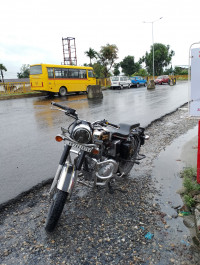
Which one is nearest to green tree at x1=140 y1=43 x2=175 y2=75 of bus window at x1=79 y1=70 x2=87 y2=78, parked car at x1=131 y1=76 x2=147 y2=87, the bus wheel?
parked car at x1=131 y1=76 x2=147 y2=87

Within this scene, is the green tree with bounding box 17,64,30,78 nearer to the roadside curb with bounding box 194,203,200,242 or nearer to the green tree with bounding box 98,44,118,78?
the green tree with bounding box 98,44,118,78

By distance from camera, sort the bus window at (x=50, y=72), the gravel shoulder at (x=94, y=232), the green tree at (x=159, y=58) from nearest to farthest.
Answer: the gravel shoulder at (x=94, y=232), the bus window at (x=50, y=72), the green tree at (x=159, y=58)

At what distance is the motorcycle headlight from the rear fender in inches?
12.7

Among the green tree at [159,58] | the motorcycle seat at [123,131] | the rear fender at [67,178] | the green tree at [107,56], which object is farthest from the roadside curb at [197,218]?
the green tree at [159,58]

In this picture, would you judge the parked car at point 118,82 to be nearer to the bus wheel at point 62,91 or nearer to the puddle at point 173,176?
the bus wheel at point 62,91

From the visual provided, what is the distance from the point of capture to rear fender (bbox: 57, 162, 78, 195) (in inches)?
97.5

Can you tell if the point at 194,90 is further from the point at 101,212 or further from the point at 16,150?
the point at 16,150

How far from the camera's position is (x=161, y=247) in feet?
7.69

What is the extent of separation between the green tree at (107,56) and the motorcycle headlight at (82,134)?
40.6m

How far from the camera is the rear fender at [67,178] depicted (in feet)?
8.13

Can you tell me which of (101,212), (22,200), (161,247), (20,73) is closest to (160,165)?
(101,212)

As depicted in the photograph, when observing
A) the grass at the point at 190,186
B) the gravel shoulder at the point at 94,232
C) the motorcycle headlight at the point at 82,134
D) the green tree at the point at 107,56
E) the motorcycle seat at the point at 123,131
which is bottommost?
the gravel shoulder at the point at 94,232

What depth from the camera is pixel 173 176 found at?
13.0 feet

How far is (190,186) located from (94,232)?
160cm
